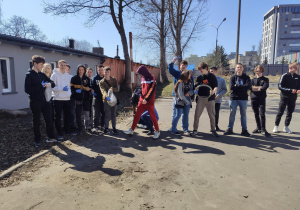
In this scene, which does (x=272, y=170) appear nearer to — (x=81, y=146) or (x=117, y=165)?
(x=117, y=165)

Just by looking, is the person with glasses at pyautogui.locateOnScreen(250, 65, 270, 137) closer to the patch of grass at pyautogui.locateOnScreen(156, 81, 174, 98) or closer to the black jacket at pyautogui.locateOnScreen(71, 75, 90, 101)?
the black jacket at pyautogui.locateOnScreen(71, 75, 90, 101)

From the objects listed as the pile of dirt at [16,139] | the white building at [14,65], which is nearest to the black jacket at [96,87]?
the pile of dirt at [16,139]

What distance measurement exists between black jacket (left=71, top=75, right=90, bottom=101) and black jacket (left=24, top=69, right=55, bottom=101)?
108 centimetres

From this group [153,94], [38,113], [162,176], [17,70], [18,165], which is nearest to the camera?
[162,176]

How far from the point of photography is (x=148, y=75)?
18.6 feet

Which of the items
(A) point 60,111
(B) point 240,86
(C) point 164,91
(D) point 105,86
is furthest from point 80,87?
(C) point 164,91

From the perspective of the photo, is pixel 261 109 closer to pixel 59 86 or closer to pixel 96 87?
pixel 96 87

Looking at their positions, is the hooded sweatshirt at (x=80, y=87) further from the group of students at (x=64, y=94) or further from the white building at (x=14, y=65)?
the white building at (x=14, y=65)

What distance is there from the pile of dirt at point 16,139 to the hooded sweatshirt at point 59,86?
112 centimetres

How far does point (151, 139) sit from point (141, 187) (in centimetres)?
251

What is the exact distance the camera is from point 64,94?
5648 millimetres

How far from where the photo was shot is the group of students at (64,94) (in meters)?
4.88

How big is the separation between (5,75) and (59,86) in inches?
226

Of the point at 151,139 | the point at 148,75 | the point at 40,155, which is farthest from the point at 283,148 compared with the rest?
the point at 40,155
